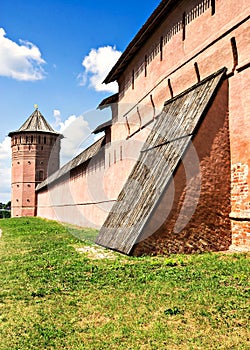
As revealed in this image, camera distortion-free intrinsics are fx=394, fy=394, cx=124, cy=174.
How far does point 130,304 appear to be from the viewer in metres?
4.05

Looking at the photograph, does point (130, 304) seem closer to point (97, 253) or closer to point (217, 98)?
A: point (97, 253)

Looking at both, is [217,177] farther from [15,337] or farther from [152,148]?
[15,337]

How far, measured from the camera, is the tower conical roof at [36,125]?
3472 cm

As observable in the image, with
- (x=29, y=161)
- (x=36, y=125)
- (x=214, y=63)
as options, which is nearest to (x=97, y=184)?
(x=214, y=63)

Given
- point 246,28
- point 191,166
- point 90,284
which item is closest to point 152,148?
point 191,166

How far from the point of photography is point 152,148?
863 cm

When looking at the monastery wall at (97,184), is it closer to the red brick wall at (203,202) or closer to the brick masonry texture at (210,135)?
the brick masonry texture at (210,135)

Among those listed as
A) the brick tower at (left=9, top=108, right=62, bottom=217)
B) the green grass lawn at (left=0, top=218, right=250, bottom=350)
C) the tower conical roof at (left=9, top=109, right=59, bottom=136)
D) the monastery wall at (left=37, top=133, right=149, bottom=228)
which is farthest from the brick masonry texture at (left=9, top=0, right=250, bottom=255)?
the tower conical roof at (left=9, top=109, right=59, bottom=136)

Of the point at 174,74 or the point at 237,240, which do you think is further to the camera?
the point at 174,74

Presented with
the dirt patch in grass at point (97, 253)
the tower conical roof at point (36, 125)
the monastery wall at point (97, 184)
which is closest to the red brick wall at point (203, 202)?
the dirt patch in grass at point (97, 253)

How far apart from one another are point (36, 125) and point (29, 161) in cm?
337

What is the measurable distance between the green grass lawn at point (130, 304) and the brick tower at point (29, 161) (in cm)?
2866

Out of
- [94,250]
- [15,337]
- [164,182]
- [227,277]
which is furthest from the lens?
[94,250]

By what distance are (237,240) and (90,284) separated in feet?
10.3
